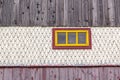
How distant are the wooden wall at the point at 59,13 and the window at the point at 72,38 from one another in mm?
299

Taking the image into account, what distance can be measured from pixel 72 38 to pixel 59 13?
1.37 meters

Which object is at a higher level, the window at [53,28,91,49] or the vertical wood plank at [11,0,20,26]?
the vertical wood plank at [11,0,20,26]

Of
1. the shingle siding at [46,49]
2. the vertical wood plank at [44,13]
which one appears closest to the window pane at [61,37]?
the shingle siding at [46,49]

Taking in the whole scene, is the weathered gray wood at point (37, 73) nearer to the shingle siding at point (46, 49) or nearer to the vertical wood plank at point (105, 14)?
the shingle siding at point (46, 49)

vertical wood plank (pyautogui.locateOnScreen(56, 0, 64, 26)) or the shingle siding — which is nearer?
the shingle siding

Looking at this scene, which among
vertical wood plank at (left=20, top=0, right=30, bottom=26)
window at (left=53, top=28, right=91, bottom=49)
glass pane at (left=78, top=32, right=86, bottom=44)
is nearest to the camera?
window at (left=53, top=28, right=91, bottom=49)

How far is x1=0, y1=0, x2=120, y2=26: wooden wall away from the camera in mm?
15008

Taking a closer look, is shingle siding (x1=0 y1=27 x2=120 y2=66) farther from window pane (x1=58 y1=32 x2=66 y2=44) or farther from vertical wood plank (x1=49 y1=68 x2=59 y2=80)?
window pane (x1=58 y1=32 x2=66 y2=44)

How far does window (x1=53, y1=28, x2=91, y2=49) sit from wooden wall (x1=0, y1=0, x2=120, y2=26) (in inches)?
11.8

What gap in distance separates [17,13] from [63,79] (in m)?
3.86

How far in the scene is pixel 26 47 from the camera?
48.2ft

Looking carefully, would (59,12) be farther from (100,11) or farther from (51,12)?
(100,11)

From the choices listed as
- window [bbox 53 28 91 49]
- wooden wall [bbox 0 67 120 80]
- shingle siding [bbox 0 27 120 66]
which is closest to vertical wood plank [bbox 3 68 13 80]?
wooden wall [bbox 0 67 120 80]

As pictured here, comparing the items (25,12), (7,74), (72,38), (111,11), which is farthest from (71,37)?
(7,74)
